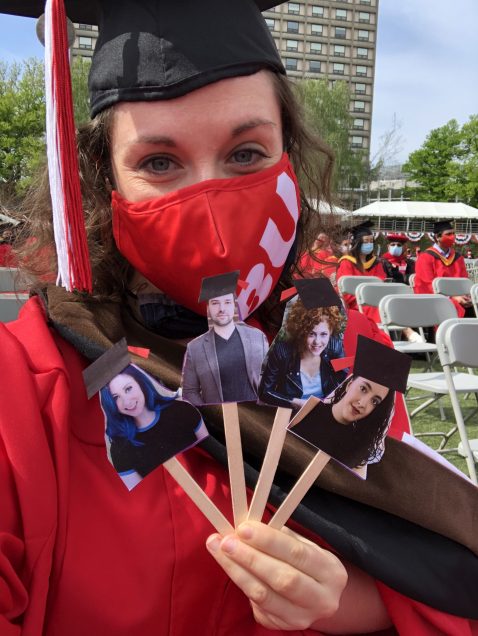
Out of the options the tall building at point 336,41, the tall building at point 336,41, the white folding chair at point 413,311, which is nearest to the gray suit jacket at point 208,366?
the white folding chair at point 413,311

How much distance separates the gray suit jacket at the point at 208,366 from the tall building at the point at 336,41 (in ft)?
321

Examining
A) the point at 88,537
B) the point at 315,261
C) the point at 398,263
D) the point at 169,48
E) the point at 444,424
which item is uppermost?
the point at 169,48

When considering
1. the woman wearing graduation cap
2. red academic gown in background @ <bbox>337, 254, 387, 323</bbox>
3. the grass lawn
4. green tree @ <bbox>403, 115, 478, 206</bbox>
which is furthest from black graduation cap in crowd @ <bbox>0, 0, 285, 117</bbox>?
green tree @ <bbox>403, 115, 478, 206</bbox>

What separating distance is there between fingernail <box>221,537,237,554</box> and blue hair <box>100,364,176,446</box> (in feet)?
0.53

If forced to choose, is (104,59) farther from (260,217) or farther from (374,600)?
(374,600)

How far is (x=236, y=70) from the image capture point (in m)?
1.07

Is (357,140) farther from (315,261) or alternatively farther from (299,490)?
(299,490)

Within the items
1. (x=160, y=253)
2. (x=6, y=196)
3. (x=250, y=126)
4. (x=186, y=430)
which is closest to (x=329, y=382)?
(x=186, y=430)

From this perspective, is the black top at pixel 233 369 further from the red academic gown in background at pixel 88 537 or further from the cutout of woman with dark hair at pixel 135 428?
the red academic gown in background at pixel 88 537

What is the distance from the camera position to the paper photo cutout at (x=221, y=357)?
30.5 inches

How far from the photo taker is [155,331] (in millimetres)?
1185

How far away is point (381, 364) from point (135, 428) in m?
0.33

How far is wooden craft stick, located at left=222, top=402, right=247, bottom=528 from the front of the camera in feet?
2.45

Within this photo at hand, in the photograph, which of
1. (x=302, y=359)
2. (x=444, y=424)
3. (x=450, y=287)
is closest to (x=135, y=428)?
(x=302, y=359)
